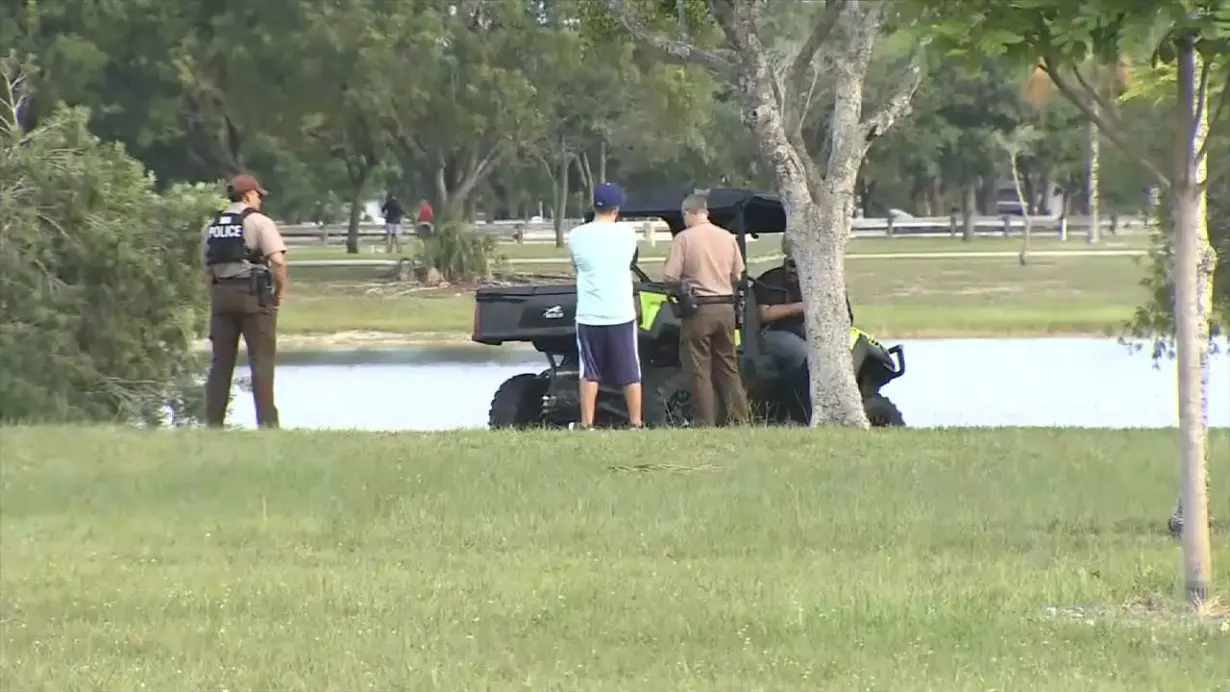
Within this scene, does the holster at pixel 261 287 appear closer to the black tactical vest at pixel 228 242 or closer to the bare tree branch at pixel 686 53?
the black tactical vest at pixel 228 242

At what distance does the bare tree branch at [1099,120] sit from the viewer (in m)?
6.45

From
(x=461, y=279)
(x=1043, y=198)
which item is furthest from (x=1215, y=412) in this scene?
(x=1043, y=198)

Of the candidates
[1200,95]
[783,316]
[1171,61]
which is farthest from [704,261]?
[1200,95]

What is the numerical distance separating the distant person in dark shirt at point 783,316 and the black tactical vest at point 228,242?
3.75 meters

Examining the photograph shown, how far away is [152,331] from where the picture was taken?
15.1 meters

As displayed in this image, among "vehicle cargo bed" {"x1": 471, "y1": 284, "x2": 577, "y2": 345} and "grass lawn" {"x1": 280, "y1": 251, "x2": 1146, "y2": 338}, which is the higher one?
"vehicle cargo bed" {"x1": 471, "y1": 284, "x2": 577, "y2": 345}

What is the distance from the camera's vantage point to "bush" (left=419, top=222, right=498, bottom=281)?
3612cm

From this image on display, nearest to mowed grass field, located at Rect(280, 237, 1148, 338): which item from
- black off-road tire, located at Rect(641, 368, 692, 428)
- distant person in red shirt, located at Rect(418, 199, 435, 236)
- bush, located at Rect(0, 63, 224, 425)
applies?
distant person in red shirt, located at Rect(418, 199, 435, 236)

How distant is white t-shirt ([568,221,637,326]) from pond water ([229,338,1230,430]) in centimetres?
249

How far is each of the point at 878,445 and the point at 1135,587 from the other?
3648mm

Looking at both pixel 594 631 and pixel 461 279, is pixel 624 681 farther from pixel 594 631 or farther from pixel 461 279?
pixel 461 279

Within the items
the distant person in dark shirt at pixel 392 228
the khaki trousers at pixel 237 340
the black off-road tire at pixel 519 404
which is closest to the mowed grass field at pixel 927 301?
the black off-road tire at pixel 519 404

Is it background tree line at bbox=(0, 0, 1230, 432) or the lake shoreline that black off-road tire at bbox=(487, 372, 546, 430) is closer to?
background tree line at bbox=(0, 0, 1230, 432)

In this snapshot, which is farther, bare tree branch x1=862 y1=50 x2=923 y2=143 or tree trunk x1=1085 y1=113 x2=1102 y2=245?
tree trunk x1=1085 y1=113 x2=1102 y2=245
